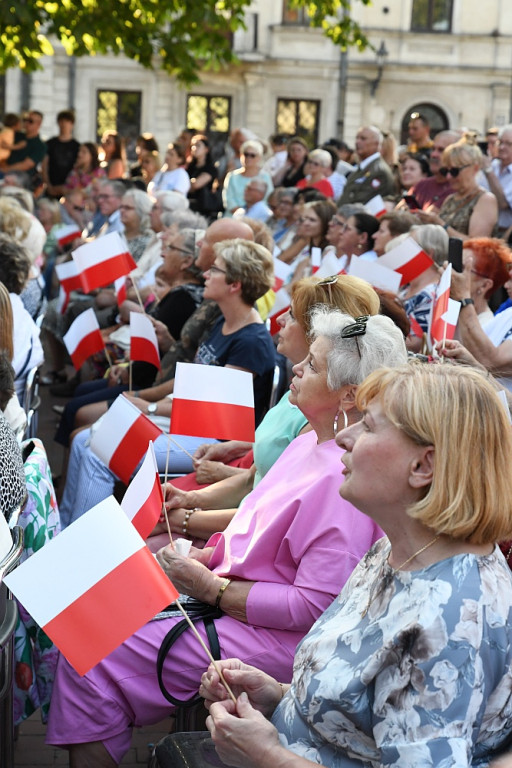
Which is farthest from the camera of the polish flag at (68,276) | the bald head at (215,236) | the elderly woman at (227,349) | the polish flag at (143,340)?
the polish flag at (68,276)

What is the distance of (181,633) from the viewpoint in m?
2.99

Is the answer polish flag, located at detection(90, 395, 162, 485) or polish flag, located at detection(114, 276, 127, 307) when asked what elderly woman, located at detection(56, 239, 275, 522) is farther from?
polish flag, located at detection(114, 276, 127, 307)

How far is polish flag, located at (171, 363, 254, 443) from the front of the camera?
13.3ft

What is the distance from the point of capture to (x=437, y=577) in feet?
6.89

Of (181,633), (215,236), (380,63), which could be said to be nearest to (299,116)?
(380,63)

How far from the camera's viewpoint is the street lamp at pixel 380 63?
3325 centimetres

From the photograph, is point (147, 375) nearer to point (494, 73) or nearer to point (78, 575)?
point (78, 575)

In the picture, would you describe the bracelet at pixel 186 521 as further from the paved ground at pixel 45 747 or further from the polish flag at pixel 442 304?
the polish flag at pixel 442 304

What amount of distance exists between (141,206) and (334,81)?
26728 millimetres

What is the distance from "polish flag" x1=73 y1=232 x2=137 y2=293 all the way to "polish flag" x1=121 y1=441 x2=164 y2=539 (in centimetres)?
376

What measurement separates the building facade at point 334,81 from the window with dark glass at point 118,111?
0.03 meters

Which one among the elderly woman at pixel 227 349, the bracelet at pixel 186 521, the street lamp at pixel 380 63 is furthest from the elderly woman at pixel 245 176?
the street lamp at pixel 380 63

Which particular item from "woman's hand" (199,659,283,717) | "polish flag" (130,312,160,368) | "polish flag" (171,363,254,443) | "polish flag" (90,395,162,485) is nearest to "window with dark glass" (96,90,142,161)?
"polish flag" (130,312,160,368)

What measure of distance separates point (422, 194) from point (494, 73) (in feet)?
86.1
